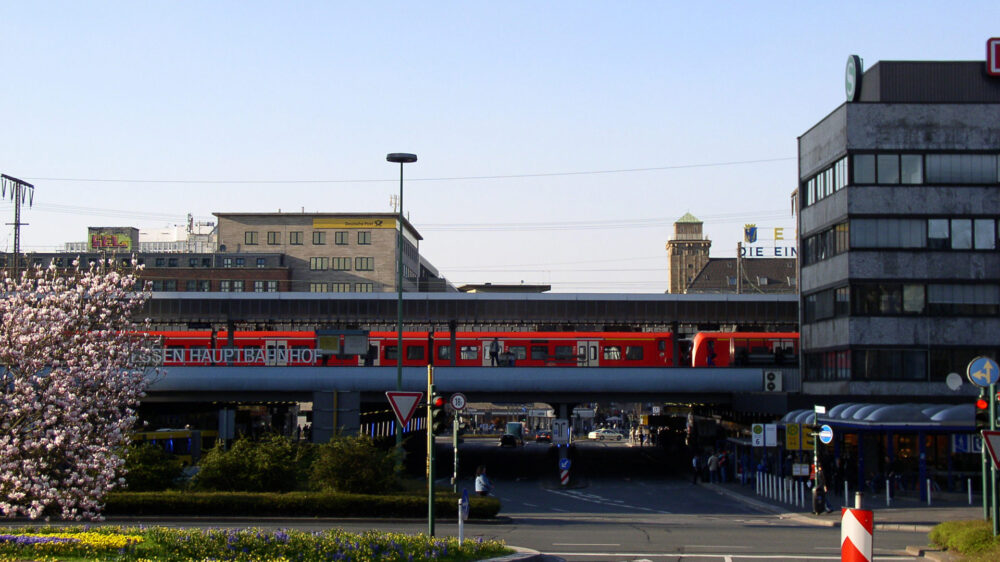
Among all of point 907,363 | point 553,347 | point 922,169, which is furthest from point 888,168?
point 553,347

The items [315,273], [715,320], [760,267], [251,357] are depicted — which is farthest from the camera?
[760,267]

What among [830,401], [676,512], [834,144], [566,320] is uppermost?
[834,144]

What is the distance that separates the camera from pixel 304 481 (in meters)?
37.4

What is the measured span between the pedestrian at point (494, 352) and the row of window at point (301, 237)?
240 feet

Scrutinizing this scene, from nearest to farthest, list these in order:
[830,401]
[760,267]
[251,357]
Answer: [830,401] < [251,357] < [760,267]

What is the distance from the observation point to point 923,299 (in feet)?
159

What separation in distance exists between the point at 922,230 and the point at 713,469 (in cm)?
1545

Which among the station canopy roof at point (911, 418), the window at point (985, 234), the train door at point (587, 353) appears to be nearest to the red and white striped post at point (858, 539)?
the station canopy roof at point (911, 418)

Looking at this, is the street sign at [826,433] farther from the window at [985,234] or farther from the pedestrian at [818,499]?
the window at [985,234]

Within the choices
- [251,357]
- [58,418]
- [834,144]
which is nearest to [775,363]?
[834,144]

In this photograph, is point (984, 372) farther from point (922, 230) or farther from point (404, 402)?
point (922, 230)

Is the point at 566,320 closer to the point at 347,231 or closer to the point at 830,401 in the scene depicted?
the point at 830,401

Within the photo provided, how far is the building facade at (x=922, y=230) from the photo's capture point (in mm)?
48219

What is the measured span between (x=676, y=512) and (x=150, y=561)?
23.4 metres
